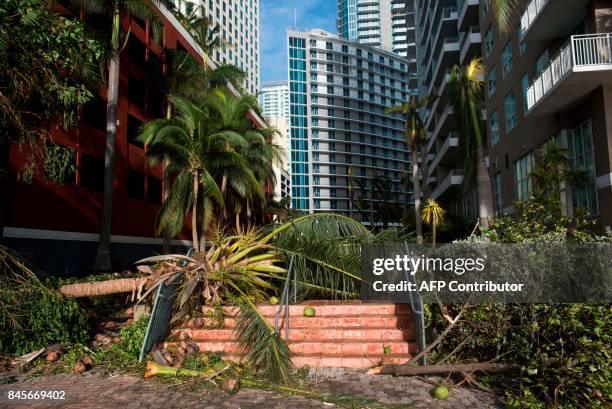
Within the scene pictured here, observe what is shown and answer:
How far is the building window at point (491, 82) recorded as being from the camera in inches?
1172

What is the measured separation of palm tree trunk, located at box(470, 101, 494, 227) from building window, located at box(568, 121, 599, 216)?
3229 mm

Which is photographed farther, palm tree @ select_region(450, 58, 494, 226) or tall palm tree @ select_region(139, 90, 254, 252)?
palm tree @ select_region(450, 58, 494, 226)

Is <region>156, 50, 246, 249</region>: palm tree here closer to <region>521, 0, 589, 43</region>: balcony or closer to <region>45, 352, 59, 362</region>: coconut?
<region>521, 0, 589, 43</region>: balcony

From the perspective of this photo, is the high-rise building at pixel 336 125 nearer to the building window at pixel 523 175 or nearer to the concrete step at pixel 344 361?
the building window at pixel 523 175

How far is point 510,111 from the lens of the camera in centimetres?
2619

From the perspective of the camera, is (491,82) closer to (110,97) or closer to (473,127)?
(473,127)

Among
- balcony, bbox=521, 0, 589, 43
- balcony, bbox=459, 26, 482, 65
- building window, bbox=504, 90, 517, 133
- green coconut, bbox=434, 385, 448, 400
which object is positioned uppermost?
balcony, bbox=459, 26, 482, 65

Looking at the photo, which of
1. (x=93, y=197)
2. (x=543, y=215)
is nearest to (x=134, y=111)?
(x=93, y=197)

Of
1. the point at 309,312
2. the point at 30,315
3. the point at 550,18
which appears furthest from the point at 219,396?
the point at 550,18

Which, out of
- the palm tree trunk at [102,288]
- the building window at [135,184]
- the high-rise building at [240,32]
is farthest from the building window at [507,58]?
the high-rise building at [240,32]

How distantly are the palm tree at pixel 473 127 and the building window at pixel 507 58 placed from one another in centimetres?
624

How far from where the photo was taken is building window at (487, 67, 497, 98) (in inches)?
1172

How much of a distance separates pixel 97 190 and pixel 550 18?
21588mm

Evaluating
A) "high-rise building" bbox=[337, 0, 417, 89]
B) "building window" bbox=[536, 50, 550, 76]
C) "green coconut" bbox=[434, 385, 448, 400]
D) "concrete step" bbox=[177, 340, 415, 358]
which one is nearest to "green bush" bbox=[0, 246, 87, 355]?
"concrete step" bbox=[177, 340, 415, 358]
